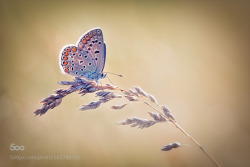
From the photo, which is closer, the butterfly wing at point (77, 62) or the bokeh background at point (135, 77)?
the butterfly wing at point (77, 62)

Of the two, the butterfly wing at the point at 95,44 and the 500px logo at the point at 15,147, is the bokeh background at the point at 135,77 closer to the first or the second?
the 500px logo at the point at 15,147

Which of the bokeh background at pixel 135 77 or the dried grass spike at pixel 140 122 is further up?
the bokeh background at pixel 135 77

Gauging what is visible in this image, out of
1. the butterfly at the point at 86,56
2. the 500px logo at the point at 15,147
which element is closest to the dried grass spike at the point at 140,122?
the butterfly at the point at 86,56

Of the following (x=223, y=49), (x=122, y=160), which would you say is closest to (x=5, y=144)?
(x=122, y=160)

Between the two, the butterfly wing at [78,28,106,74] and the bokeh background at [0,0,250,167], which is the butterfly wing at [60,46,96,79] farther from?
the bokeh background at [0,0,250,167]

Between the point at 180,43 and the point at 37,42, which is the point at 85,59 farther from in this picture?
the point at 180,43

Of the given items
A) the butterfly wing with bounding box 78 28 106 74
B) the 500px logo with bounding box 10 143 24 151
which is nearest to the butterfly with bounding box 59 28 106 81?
the butterfly wing with bounding box 78 28 106 74
